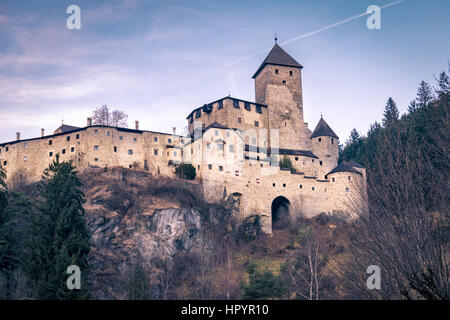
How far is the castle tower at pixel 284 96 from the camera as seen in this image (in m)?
67.2

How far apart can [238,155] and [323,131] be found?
1815cm

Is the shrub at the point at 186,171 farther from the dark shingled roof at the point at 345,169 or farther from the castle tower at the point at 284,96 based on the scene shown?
the dark shingled roof at the point at 345,169

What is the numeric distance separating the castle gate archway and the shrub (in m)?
11.0

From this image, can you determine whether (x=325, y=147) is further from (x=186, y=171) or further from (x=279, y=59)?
(x=186, y=171)

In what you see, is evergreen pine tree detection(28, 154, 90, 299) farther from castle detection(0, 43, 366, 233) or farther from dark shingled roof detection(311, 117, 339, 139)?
dark shingled roof detection(311, 117, 339, 139)

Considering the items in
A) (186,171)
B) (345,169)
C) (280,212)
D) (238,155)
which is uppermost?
(238,155)

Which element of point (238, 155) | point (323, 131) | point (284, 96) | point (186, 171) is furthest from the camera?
point (284, 96)

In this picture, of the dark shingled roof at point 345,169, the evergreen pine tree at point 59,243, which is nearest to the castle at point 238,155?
the dark shingled roof at point 345,169

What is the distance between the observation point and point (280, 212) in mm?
57156

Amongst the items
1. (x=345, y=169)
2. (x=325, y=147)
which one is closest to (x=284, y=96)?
(x=325, y=147)

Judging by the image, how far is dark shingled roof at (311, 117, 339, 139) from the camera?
6669 centimetres

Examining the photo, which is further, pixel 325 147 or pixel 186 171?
pixel 325 147

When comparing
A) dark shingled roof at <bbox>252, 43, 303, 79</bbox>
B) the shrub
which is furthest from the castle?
dark shingled roof at <bbox>252, 43, 303, 79</bbox>

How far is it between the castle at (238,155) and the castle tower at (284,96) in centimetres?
17
